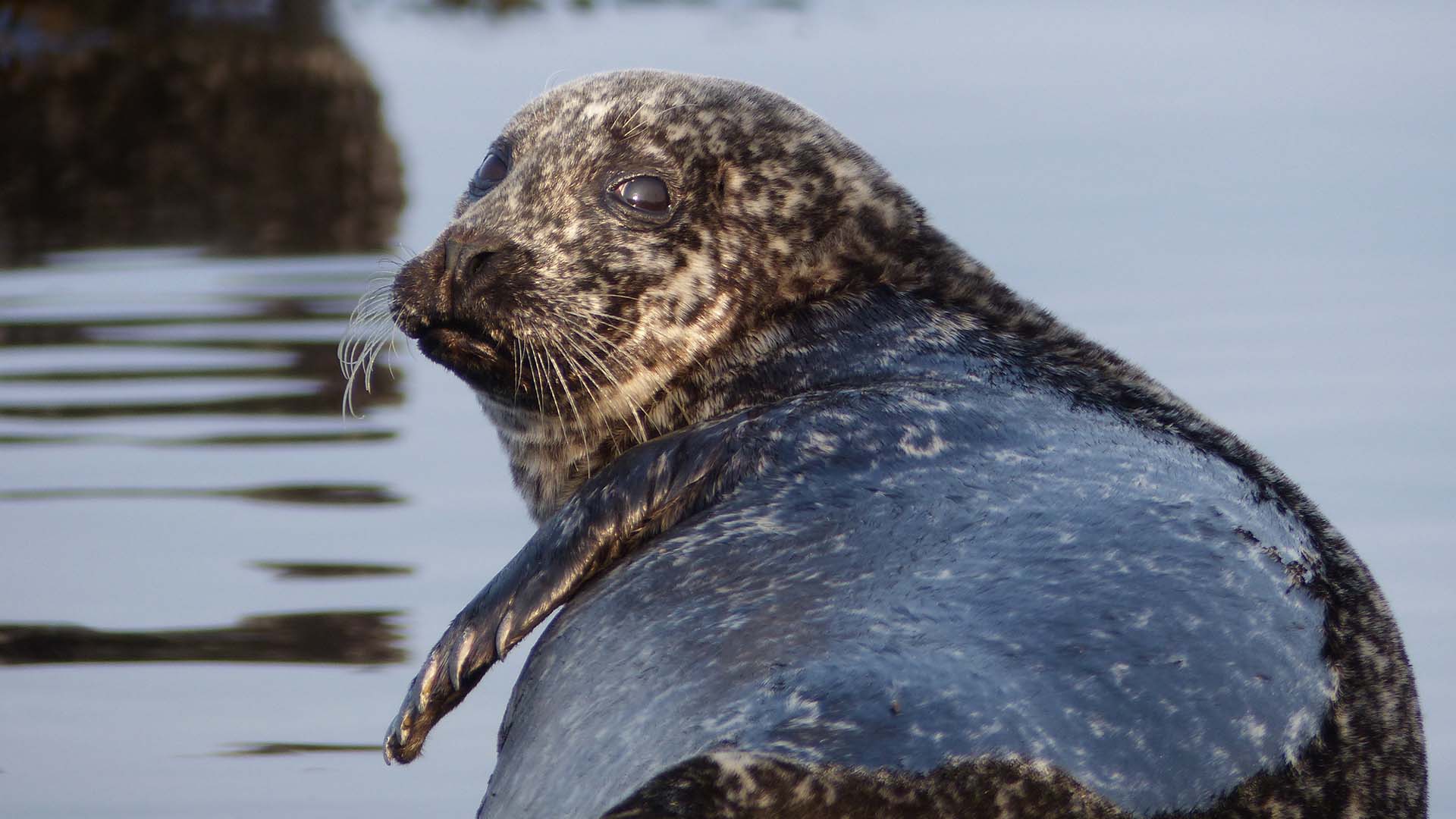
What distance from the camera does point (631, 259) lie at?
514 cm

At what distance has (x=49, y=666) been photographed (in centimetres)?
624

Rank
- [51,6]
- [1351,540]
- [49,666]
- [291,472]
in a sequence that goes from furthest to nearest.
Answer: [51,6] < [291,472] < [1351,540] < [49,666]

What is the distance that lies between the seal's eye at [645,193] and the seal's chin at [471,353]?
455 mm

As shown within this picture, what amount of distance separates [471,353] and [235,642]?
5.85 ft

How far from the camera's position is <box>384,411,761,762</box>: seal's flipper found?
4461 mm

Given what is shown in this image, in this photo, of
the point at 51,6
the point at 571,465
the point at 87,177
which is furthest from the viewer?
the point at 51,6

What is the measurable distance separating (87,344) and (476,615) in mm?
6776

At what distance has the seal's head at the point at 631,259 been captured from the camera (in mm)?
5043

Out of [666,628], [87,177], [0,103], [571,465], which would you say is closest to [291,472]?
[571,465]

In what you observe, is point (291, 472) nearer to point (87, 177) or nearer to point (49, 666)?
point (49, 666)

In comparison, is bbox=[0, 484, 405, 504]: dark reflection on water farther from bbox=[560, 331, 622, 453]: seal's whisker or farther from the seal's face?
bbox=[560, 331, 622, 453]: seal's whisker

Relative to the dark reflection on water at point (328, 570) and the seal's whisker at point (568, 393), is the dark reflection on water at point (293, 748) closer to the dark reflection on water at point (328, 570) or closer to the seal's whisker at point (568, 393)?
the seal's whisker at point (568, 393)

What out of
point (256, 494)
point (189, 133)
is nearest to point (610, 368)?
point (256, 494)

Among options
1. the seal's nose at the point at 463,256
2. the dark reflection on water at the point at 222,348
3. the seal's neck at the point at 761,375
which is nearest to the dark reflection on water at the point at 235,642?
the seal's neck at the point at 761,375
